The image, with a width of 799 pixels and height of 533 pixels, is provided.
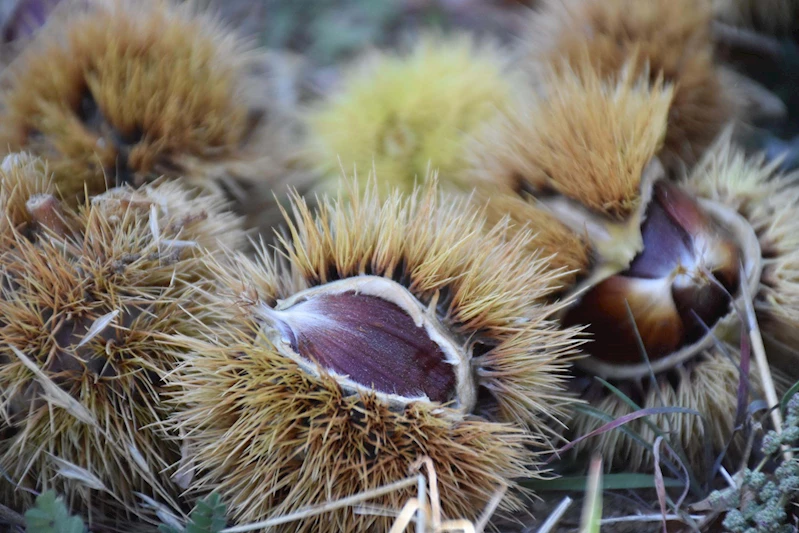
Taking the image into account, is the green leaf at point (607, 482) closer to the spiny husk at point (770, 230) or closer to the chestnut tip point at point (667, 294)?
the chestnut tip point at point (667, 294)

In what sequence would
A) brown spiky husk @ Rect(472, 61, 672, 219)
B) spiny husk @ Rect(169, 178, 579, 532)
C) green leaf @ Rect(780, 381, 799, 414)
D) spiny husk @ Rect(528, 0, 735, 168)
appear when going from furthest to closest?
1. spiny husk @ Rect(528, 0, 735, 168)
2. brown spiky husk @ Rect(472, 61, 672, 219)
3. green leaf @ Rect(780, 381, 799, 414)
4. spiny husk @ Rect(169, 178, 579, 532)

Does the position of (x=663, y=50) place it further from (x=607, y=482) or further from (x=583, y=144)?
(x=607, y=482)

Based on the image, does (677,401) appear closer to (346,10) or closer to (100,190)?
(100,190)

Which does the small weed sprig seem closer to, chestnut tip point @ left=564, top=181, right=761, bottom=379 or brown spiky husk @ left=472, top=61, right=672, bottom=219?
chestnut tip point @ left=564, top=181, right=761, bottom=379

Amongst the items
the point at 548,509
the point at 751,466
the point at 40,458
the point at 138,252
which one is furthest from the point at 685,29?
the point at 40,458

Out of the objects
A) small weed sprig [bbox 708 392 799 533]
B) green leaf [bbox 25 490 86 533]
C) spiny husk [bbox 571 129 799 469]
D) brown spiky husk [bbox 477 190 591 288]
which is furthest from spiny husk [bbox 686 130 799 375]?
green leaf [bbox 25 490 86 533]

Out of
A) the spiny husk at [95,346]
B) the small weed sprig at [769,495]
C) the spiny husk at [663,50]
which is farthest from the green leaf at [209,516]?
the spiny husk at [663,50]

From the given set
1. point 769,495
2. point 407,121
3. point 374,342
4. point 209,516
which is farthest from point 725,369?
point 209,516
